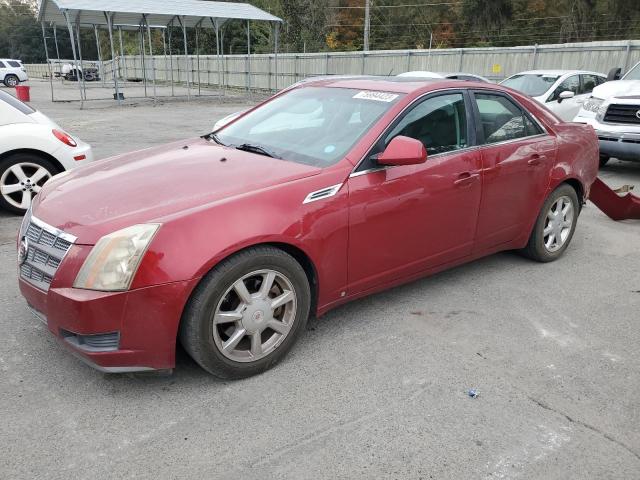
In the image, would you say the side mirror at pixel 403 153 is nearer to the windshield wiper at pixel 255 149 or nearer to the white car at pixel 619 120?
the windshield wiper at pixel 255 149

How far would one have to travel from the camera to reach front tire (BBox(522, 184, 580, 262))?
470cm

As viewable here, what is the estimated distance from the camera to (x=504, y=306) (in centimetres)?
404

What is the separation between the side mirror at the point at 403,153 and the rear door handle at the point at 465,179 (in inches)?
24.7

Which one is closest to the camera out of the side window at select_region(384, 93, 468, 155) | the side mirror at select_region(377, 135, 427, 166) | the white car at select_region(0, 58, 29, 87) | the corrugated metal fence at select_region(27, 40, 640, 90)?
the side mirror at select_region(377, 135, 427, 166)

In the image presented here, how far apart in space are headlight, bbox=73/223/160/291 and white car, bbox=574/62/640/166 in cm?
771

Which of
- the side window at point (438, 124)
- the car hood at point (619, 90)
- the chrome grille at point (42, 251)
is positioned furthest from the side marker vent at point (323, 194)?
the car hood at point (619, 90)

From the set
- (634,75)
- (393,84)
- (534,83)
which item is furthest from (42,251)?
(534,83)

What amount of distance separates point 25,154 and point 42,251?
3.70 metres

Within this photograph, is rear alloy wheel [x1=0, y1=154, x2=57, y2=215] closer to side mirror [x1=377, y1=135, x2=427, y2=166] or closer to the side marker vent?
the side marker vent

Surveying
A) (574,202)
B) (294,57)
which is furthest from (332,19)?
(574,202)

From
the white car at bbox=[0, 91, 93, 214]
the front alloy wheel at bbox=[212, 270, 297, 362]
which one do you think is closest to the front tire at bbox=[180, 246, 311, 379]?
the front alloy wheel at bbox=[212, 270, 297, 362]

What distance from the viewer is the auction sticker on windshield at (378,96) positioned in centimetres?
368

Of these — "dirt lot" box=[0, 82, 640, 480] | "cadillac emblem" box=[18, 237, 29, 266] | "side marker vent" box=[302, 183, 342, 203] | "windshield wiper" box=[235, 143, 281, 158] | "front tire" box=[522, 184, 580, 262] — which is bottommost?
"dirt lot" box=[0, 82, 640, 480]

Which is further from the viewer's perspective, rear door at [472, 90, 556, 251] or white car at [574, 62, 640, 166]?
white car at [574, 62, 640, 166]
